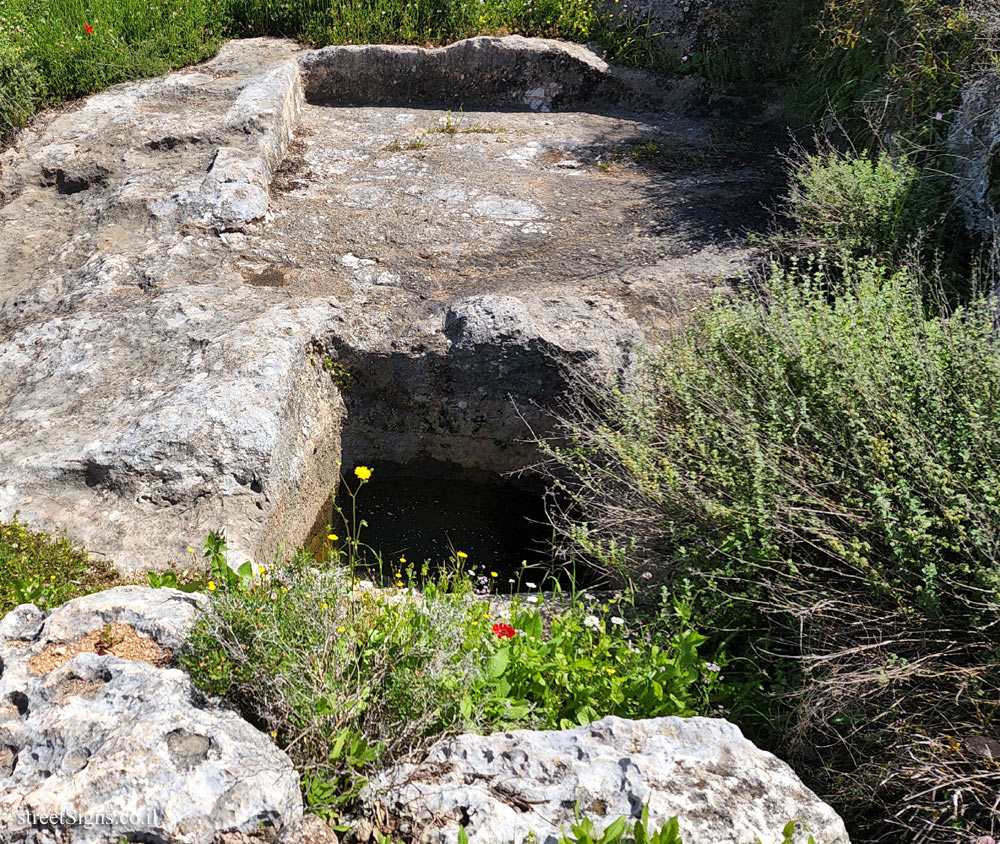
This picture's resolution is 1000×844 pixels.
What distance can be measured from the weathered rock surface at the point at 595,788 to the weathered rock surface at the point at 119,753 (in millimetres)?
332

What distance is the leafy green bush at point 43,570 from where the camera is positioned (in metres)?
3.22

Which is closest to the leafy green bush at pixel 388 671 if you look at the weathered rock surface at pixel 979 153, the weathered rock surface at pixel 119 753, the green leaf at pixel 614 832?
the weathered rock surface at pixel 119 753

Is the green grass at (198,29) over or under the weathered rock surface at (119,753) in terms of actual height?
over

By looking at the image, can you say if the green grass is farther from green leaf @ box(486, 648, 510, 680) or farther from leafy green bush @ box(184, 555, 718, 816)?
green leaf @ box(486, 648, 510, 680)

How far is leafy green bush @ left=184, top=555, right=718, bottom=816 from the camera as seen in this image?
232 cm

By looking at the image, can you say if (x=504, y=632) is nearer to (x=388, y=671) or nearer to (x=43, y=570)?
(x=388, y=671)

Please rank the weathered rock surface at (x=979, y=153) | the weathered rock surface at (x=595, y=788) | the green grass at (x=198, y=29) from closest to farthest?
the weathered rock surface at (x=595, y=788)
the weathered rock surface at (x=979, y=153)
the green grass at (x=198, y=29)

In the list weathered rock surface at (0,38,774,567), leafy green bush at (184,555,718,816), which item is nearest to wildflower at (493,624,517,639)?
leafy green bush at (184,555,718,816)

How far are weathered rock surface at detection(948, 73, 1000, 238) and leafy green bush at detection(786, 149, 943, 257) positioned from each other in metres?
0.18

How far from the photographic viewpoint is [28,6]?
8.40 metres

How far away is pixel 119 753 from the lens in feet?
6.62

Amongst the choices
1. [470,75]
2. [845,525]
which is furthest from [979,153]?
[470,75]

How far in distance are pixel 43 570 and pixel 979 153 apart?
18.8ft

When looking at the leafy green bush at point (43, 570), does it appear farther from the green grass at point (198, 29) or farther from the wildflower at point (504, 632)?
the green grass at point (198, 29)
